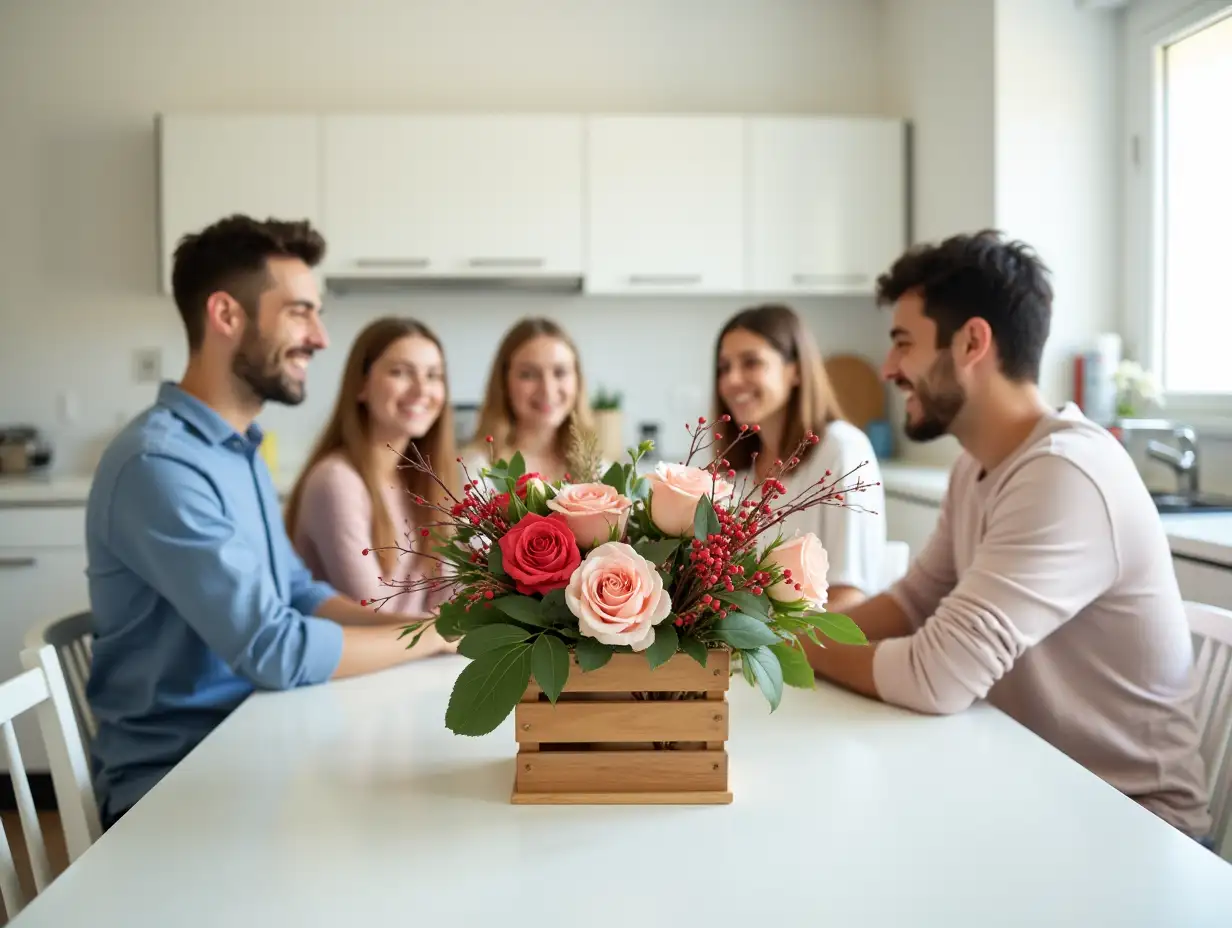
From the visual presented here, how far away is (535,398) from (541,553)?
175 cm

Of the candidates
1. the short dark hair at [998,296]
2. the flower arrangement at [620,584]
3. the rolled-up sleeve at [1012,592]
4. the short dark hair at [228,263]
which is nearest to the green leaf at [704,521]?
the flower arrangement at [620,584]

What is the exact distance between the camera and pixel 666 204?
3656mm

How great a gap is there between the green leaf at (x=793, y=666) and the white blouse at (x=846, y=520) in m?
1.01

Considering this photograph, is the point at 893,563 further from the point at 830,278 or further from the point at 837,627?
the point at 830,278

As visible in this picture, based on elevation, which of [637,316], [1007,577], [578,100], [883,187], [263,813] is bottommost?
[263,813]

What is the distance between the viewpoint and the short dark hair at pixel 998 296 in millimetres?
1574

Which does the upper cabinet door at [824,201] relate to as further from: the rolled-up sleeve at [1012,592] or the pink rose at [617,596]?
the pink rose at [617,596]

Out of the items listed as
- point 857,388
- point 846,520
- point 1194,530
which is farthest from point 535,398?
point 857,388

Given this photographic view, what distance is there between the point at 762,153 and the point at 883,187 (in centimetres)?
46

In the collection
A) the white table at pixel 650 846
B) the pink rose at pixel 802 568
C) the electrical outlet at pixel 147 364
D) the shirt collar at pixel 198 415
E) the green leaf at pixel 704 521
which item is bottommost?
the white table at pixel 650 846

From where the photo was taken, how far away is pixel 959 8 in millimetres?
3359

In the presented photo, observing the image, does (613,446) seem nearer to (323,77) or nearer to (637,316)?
(637,316)

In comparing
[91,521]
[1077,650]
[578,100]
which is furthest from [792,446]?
[578,100]

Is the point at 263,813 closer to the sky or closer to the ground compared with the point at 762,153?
closer to the ground
